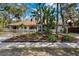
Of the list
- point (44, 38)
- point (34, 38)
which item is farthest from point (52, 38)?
point (34, 38)

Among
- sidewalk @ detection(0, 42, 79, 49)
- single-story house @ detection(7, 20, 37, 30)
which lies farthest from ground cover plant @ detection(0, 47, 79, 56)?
single-story house @ detection(7, 20, 37, 30)

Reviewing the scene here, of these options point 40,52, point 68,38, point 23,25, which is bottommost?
point 40,52

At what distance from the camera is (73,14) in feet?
9.13

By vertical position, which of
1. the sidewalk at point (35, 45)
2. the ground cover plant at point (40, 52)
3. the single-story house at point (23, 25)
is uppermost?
the single-story house at point (23, 25)

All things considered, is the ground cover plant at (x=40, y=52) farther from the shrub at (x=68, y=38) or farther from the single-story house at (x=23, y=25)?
the single-story house at (x=23, y=25)

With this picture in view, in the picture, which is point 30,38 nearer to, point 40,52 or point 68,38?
point 40,52

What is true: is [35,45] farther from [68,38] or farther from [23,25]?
[68,38]

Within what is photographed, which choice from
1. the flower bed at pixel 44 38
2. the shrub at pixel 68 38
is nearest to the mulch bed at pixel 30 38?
the flower bed at pixel 44 38

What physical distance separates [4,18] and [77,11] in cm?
77

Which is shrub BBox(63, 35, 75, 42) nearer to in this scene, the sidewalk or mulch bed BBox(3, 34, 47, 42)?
the sidewalk

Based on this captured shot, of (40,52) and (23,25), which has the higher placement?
(23,25)

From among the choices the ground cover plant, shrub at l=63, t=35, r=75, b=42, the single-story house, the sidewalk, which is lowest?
the ground cover plant

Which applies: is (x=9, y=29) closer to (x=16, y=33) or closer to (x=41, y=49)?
(x=16, y=33)

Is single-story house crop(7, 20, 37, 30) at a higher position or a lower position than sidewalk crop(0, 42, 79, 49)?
higher
